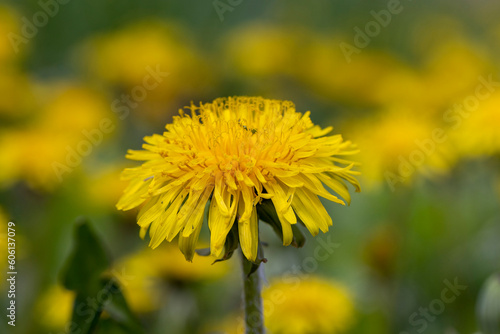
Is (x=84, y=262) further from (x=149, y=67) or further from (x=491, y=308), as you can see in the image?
(x=149, y=67)

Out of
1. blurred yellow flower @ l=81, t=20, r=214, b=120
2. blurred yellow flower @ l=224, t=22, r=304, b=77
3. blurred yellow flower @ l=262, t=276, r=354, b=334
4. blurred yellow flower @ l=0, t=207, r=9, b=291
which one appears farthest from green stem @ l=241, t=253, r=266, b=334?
blurred yellow flower @ l=224, t=22, r=304, b=77

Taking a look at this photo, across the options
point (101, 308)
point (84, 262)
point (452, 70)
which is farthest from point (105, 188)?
point (452, 70)

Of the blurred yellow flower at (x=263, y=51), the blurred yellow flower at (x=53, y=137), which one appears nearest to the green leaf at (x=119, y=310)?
the blurred yellow flower at (x=53, y=137)

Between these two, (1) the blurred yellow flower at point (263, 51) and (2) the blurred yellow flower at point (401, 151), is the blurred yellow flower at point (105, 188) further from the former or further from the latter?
(1) the blurred yellow flower at point (263, 51)

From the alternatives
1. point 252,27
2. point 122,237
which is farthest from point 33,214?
point 252,27

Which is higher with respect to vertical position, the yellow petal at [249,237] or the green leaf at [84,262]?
the yellow petal at [249,237]

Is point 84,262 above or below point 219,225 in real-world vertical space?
below
